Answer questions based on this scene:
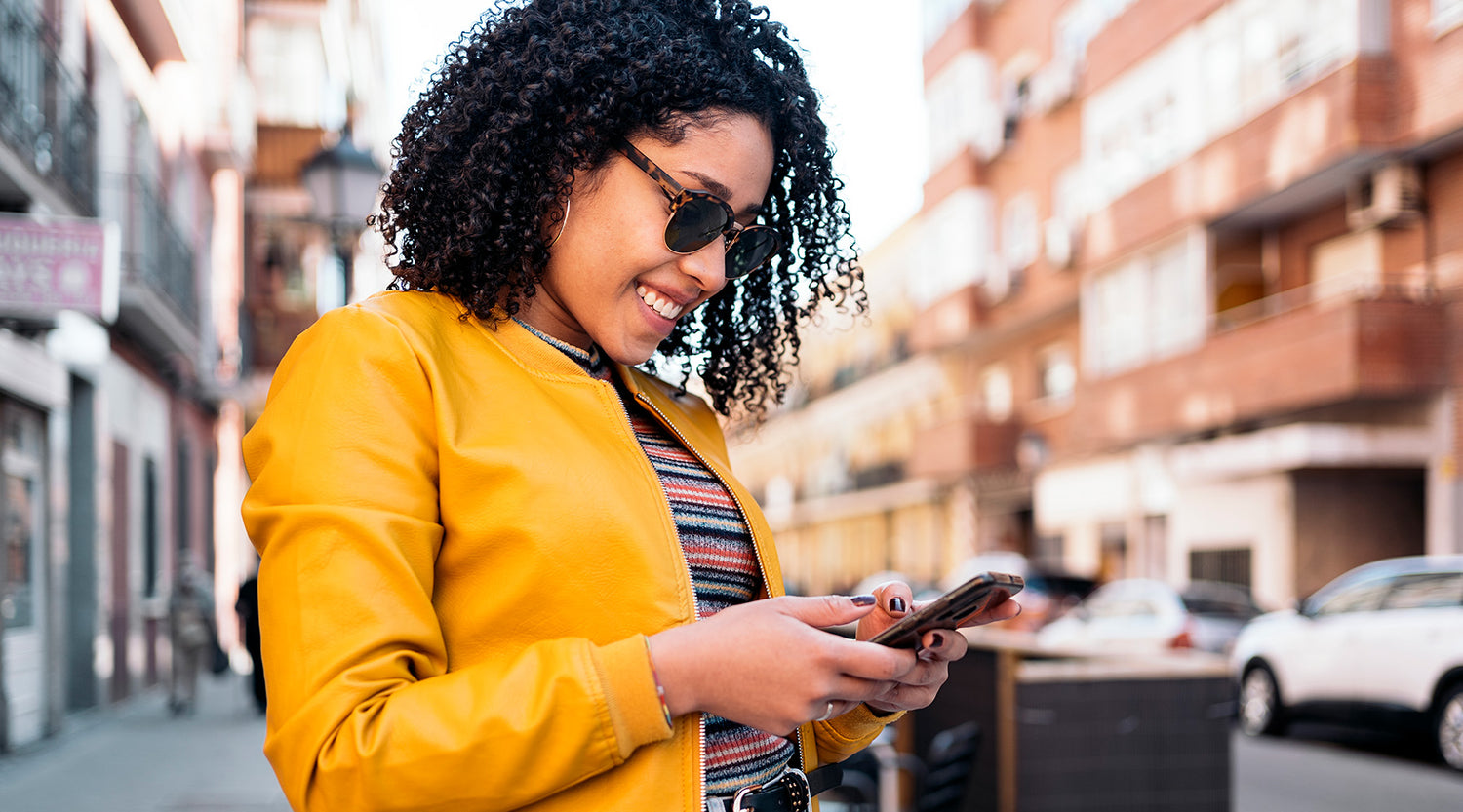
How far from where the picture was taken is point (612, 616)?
1.58 m

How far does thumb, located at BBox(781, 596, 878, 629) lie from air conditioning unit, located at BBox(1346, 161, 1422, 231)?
19.9 m

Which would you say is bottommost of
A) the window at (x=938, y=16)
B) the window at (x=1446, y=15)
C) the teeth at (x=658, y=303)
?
the teeth at (x=658, y=303)

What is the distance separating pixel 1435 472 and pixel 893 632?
1955 centimetres

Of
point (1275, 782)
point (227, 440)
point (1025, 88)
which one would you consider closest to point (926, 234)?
point (1025, 88)

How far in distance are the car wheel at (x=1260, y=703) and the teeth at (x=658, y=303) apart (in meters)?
13.6

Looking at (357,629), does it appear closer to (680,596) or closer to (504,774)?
(504,774)

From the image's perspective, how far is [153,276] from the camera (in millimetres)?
15688

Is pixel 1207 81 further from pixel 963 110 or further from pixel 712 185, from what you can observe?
pixel 712 185

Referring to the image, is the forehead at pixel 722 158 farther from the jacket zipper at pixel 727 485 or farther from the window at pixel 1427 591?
the window at pixel 1427 591

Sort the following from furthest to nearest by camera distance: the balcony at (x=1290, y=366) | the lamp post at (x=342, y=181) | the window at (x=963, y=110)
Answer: the window at (x=963, y=110) → the balcony at (x=1290, y=366) → the lamp post at (x=342, y=181)

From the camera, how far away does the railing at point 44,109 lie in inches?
420

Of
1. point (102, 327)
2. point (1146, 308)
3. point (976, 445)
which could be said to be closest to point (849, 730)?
point (102, 327)

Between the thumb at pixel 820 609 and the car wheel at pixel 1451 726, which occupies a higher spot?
the thumb at pixel 820 609

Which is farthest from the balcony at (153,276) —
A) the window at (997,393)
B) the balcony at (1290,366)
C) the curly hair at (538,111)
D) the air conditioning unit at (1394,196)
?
the window at (997,393)
